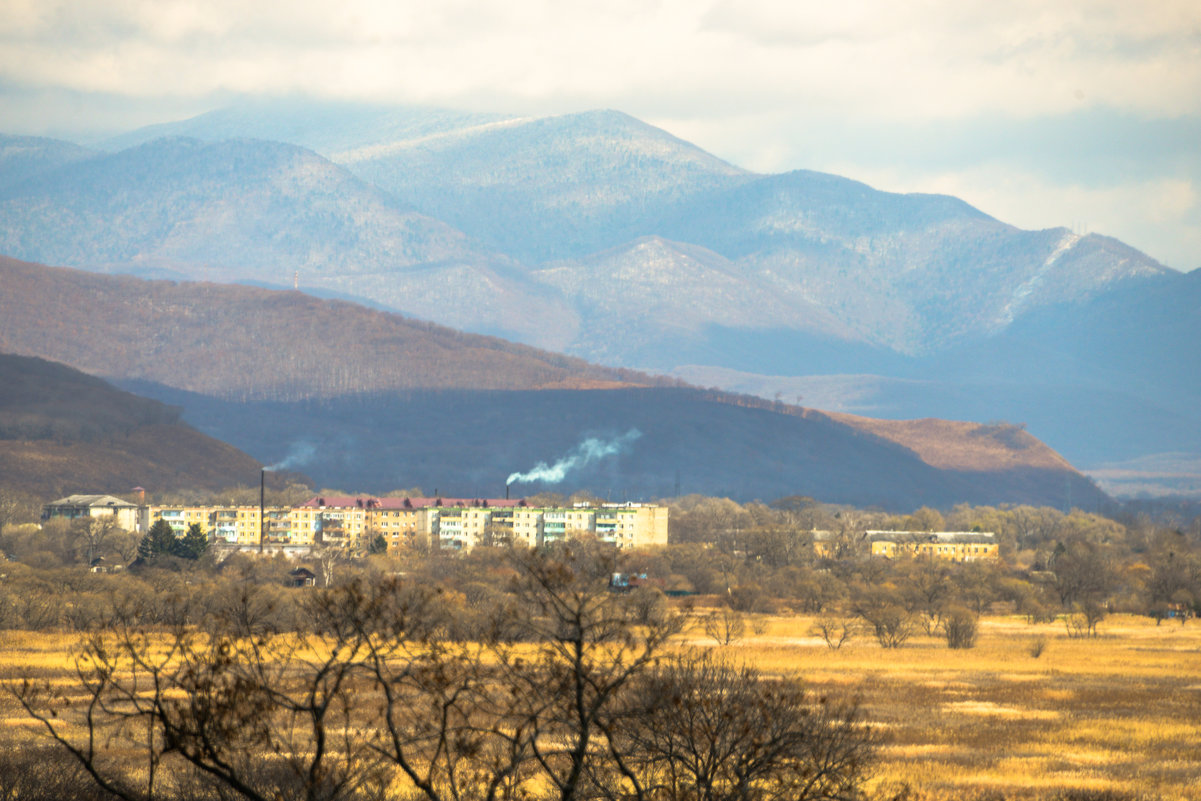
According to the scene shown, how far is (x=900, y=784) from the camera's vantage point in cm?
4603

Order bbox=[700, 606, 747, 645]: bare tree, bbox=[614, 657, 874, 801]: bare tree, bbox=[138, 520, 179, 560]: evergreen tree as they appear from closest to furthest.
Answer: bbox=[614, 657, 874, 801]: bare tree < bbox=[700, 606, 747, 645]: bare tree < bbox=[138, 520, 179, 560]: evergreen tree

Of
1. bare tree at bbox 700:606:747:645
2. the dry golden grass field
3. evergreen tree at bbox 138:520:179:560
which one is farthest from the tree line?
evergreen tree at bbox 138:520:179:560

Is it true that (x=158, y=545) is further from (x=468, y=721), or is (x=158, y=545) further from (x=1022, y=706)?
(x=468, y=721)

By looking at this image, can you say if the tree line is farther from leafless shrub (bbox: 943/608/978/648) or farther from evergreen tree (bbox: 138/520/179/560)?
evergreen tree (bbox: 138/520/179/560)

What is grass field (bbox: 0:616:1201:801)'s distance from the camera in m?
49.7

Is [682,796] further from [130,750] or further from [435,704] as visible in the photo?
[130,750]

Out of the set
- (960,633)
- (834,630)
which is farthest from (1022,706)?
(834,630)

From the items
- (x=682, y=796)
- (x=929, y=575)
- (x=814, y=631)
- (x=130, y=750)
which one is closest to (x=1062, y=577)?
(x=929, y=575)

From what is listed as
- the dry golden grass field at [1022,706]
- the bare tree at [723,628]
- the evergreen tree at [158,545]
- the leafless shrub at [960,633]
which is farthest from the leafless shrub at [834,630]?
the evergreen tree at [158,545]

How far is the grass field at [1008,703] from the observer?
49719 mm

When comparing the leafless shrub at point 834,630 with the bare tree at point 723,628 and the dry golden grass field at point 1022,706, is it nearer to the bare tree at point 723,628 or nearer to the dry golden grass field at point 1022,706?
the dry golden grass field at point 1022,706

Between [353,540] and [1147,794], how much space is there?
505 feet

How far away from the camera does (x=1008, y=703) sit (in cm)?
6950

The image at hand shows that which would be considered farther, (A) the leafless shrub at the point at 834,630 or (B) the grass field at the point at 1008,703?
(A) the leafless shrub at the point at 834,630
